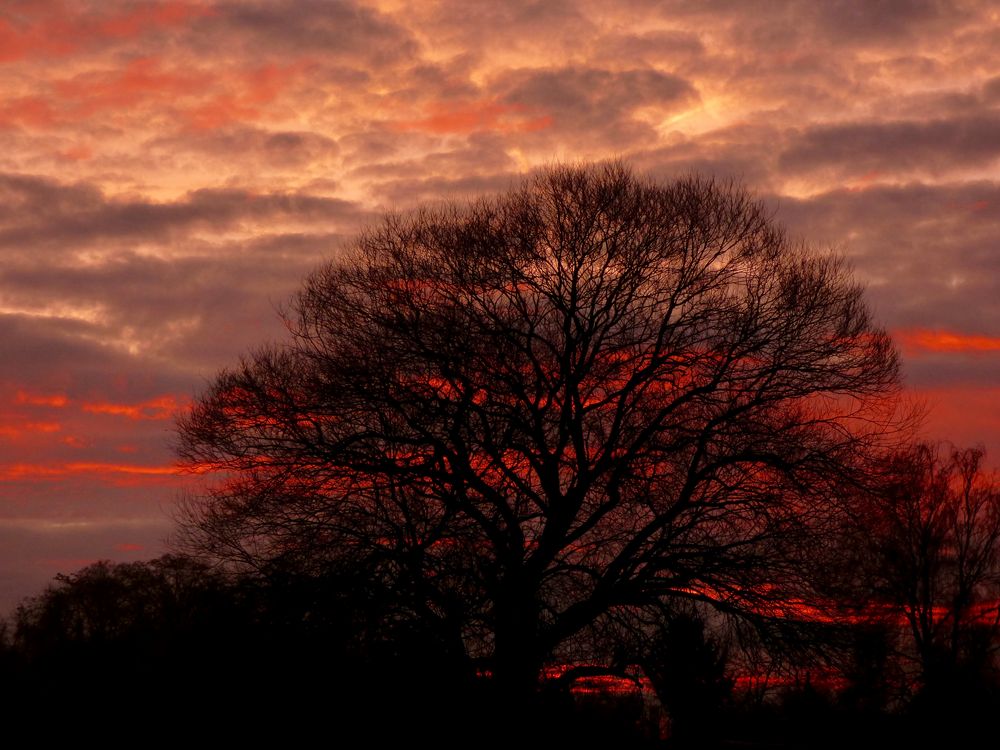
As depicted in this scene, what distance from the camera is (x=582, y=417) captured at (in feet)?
71.3

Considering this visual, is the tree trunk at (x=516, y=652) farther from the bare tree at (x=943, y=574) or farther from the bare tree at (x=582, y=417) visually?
the bare tree at (x=943, y=574)

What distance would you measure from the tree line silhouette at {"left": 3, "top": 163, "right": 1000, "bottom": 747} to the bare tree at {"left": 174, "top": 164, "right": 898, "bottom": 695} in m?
0.06

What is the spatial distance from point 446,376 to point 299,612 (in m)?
5.19

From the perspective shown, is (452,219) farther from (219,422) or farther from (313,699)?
(313,699)

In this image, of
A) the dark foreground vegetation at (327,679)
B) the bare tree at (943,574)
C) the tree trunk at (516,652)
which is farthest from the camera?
the bare tree at (943,574)

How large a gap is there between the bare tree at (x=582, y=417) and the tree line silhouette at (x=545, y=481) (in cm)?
6

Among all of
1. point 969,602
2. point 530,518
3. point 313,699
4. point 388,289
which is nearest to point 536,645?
point 530,518

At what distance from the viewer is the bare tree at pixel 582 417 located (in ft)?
69.5

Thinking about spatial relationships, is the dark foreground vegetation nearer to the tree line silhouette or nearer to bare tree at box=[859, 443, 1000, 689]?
the tree line silhouette

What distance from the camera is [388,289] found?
22125 mm

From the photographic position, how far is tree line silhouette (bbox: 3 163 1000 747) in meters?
20.3

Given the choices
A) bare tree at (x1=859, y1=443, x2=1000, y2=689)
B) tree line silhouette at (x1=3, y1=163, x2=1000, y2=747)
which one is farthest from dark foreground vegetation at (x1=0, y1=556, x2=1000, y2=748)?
bare tree at (x1=859, y1=443, x2=1000, y2=689)

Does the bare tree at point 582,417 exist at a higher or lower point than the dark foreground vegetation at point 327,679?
higher

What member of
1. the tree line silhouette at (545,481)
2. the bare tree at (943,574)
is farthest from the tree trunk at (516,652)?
the bare tree at (943,574)
